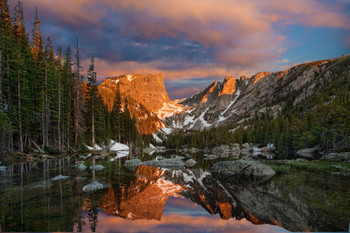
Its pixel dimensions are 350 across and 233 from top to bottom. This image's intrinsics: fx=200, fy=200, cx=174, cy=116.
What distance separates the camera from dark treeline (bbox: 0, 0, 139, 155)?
2969cm

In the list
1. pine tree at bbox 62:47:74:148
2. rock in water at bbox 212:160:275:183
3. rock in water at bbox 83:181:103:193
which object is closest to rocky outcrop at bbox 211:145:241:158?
rock in water at bbox 212:160:275:183

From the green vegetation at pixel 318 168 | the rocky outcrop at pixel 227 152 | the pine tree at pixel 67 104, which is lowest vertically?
the rocky outcrop at pixel 227 152

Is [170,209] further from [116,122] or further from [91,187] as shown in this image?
[116,122]

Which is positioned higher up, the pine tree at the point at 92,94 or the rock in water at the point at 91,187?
the pine tree at the point at 92,94

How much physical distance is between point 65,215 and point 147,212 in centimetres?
320

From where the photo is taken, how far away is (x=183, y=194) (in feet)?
42.2

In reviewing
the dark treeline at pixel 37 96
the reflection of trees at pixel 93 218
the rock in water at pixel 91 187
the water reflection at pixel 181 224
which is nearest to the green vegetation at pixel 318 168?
the water reflection at pixel 181 224

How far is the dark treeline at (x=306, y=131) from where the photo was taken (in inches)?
1502

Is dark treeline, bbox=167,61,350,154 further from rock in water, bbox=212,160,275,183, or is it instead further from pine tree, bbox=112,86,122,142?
pine tree, bbox=112,86,122,142

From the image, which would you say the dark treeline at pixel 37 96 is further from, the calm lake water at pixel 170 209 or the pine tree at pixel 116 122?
the calm lake water at pixel 170 209

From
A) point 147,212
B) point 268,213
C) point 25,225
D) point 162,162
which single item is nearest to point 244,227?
point 268,213

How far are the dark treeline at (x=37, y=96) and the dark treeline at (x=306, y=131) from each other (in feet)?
166

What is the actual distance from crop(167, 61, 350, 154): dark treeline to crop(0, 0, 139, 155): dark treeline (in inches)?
1994

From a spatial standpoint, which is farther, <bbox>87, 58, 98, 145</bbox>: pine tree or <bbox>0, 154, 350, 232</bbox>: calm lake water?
<bbox>87, 58, 98, 145</bbox>: pine tree
